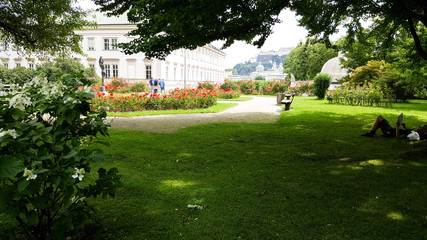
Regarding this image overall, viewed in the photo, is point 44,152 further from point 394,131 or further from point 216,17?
point 394,131

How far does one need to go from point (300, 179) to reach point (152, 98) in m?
11.5

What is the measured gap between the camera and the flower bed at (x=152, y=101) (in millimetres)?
13859

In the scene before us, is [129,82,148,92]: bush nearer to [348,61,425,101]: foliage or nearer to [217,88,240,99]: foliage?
[217,88,240,99]: foliage

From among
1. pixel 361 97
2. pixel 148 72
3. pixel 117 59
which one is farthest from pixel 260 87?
pixel 117 59

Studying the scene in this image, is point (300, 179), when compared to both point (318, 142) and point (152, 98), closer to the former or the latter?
point (318, 142)

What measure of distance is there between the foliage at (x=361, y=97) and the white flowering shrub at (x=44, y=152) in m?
19.1

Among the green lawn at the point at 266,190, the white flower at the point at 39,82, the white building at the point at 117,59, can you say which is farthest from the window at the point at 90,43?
the white flower at the point at 39,82

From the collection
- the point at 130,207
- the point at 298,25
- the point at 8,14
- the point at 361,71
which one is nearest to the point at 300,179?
the point at 130,207

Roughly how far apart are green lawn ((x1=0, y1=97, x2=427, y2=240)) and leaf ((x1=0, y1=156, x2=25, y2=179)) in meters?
0.55

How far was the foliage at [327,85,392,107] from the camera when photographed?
17.9 meters

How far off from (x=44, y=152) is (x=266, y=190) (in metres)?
2.90

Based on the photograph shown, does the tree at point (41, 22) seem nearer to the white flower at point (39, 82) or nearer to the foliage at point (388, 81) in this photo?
the white flower at point (39, 82)

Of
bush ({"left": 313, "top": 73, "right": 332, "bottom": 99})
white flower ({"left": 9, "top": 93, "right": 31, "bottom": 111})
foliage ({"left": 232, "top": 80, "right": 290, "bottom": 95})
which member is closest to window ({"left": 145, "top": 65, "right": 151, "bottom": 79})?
foliage ({"left": 232, "top": 80, "right": 290, "bottom": 95})

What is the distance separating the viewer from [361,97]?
18.5 metres
